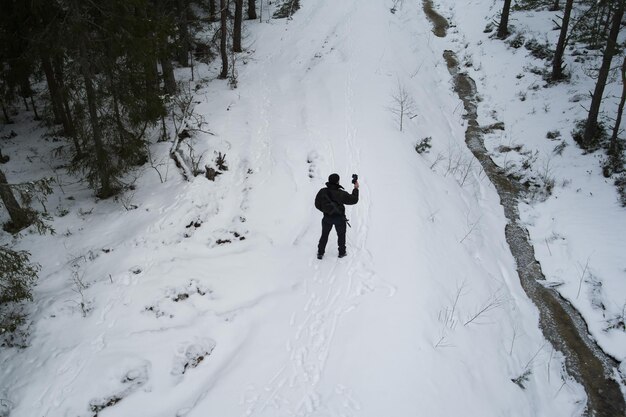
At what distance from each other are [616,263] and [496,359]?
5031 mm

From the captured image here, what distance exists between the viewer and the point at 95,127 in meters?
10.9

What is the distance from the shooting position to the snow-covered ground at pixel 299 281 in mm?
6379

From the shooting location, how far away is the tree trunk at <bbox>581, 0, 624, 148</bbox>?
39.9 ft

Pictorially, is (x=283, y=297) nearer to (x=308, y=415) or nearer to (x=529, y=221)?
(x=308, y=415)

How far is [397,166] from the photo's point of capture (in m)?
12.4

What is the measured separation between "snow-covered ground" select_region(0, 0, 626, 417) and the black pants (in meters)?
0.34

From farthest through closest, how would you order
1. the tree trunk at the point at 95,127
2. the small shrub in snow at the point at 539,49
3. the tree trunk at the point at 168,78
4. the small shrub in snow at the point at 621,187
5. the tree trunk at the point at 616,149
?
the small shrub in snow at the point at 539,49
the tree trunk at the point at 168,78
the tree trunk at the point at 616,149
the small shrub in snow at the point at 621,187
the tree trunk at the point at 95,127

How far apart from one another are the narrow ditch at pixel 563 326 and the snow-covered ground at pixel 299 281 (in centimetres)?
28

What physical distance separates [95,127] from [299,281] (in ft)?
24.2

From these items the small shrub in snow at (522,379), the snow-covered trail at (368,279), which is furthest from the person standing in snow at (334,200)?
the small shrub in snow at (522,379)

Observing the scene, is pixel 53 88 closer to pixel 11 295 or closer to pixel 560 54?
pixel 11 295

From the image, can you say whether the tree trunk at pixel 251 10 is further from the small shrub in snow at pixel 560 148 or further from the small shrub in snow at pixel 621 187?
the small shrub in snow at pixel 621 187

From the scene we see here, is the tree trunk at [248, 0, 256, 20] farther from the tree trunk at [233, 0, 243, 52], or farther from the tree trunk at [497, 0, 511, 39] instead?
the tree trunk at [497, 0, 511, 39]

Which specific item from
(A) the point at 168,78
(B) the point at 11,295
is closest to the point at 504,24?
(A) the point at 168,78
